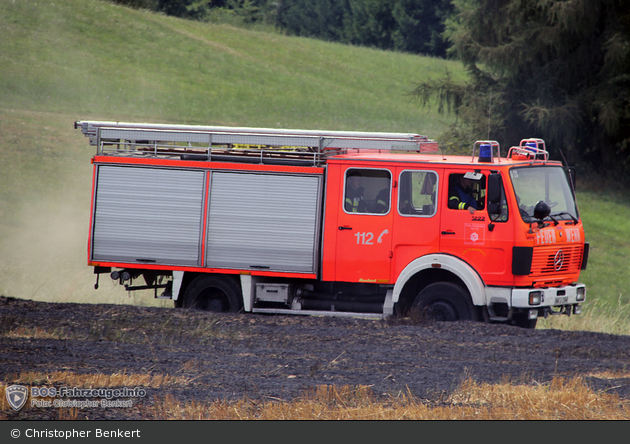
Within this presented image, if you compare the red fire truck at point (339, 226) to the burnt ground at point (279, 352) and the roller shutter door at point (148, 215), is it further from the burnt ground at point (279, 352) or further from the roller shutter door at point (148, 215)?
the burnt ground at point (279, 352)

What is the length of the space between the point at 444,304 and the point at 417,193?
1689mm

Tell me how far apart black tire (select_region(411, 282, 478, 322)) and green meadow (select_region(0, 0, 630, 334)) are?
118 inches

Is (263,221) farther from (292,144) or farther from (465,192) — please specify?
(465,192)

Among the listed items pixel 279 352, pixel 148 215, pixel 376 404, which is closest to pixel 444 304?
pixel 279 352

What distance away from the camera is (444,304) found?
10375 mm

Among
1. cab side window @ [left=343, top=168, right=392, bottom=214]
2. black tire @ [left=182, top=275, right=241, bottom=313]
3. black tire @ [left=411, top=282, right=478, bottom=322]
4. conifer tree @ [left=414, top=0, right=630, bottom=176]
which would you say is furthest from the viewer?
conifer tree @ [left=414, top=0, right=630, bottom=176]

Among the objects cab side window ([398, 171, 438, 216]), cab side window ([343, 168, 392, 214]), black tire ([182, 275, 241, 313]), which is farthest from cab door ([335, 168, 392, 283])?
black tire ([182, 275, 241, 313])

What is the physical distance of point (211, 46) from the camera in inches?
1943

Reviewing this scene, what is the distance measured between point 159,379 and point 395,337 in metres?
3.46

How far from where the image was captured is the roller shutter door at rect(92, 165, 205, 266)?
1092cm


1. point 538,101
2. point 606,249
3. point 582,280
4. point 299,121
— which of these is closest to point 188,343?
point 582,280

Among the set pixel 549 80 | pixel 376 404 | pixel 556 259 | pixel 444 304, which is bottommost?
pixel 376 404

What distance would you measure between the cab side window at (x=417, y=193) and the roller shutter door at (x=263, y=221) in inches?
50.2

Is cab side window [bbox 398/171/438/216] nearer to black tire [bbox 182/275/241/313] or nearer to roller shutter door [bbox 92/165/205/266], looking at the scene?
black tire [bbox 182/275/241/313]
